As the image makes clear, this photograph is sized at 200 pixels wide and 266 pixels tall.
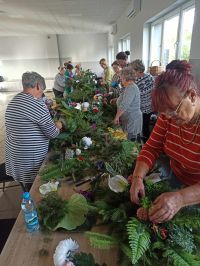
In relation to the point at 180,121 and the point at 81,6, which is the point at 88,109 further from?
the point at 81,6

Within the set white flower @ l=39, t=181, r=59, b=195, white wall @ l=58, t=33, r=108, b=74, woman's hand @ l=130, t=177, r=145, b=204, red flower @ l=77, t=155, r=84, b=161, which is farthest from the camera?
white wall @ l=58, t=33, r=108, b=74

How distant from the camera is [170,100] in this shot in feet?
3.06

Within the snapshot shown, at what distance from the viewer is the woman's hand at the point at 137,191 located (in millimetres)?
978

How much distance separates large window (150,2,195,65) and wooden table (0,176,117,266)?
288cm

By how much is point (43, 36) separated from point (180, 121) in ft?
45.7

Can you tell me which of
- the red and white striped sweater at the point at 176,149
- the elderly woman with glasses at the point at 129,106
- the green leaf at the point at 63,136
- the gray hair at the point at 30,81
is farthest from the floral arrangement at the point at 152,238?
the elderly woman with glasses at the point at 129,106

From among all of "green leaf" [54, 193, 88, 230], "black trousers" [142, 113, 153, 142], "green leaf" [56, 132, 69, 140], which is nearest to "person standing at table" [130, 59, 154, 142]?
"black trousers" [142, 113, 153, 142]

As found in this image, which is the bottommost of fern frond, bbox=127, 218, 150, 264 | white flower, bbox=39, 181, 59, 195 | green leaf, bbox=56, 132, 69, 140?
white flower, bbox=39, 181, 59, 195

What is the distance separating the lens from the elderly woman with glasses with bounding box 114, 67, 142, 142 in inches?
106

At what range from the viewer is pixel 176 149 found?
1.19 m

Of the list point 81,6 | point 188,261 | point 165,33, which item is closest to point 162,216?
point 188,261

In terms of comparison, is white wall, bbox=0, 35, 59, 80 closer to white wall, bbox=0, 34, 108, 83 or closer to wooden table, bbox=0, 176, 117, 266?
white wall, bbox=0, 34, 108, 83

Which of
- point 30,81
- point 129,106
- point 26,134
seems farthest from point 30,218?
point 129,106

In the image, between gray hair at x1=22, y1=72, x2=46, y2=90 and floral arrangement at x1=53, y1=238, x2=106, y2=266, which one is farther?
gray hair at x1=22, y1=72, x2=46, y2=90
